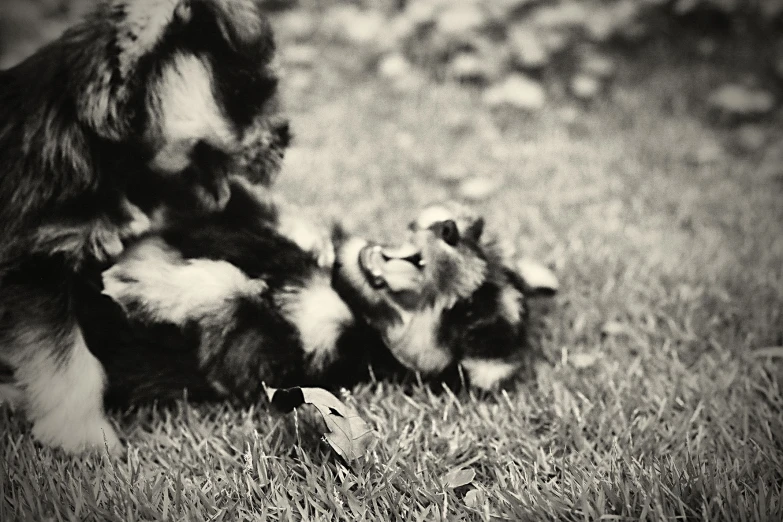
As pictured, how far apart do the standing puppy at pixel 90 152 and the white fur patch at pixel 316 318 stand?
0.46 meters

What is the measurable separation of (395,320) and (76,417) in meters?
0.89

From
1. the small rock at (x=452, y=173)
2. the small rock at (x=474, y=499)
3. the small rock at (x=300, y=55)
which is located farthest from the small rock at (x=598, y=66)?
the small rock at (x=474, y=499)

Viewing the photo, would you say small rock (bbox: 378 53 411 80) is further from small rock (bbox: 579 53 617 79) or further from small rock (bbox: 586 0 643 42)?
small rock (bbox: 586 0 643 42)

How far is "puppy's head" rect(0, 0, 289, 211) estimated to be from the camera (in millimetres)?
1732

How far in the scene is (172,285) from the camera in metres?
1.83

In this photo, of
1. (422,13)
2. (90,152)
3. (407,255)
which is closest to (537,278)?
(407,255)

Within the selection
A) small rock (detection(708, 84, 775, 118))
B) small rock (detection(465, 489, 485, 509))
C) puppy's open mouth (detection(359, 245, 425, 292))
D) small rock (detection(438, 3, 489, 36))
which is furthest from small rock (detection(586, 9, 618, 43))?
small rock (detection(465, 489, 485, 509))

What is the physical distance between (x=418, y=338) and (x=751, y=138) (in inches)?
143

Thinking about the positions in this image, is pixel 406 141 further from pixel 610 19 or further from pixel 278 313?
pixel 278 313

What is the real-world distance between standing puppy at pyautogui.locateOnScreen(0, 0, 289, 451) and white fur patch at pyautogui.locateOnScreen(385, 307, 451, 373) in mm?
742

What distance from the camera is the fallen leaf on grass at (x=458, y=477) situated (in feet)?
5.29

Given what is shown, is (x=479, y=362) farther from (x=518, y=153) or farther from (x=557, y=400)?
(x=518, y=153)

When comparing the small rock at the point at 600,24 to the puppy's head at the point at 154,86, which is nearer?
the puppy's head at the point at 154,86

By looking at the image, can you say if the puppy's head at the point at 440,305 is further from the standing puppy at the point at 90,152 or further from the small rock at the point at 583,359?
Answer: the standing puppy at the point at 90,152
